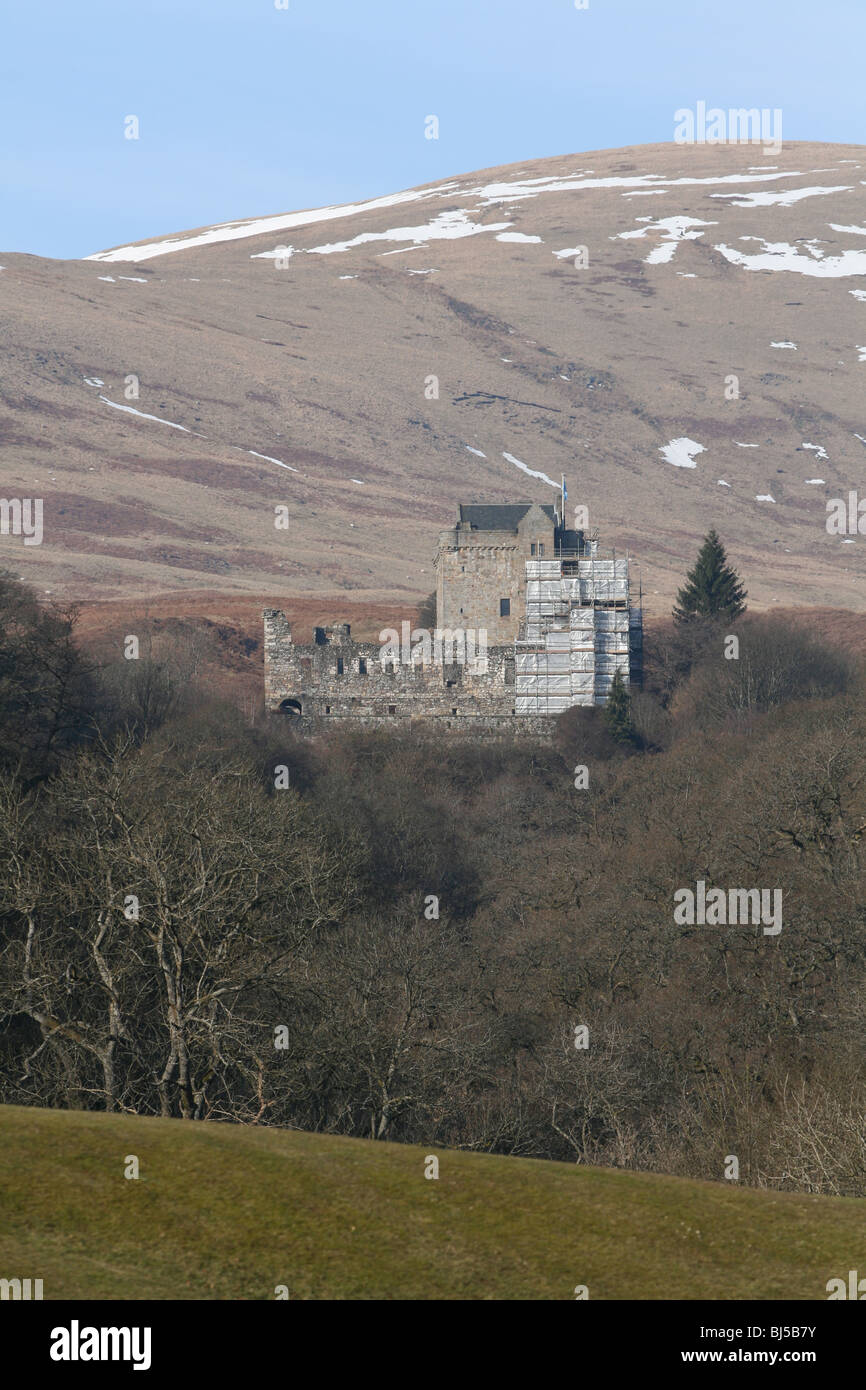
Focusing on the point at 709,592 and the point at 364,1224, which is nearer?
the point at 364,1224

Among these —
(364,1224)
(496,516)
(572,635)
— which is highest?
(496,516)

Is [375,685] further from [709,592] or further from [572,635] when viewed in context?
[709,592]

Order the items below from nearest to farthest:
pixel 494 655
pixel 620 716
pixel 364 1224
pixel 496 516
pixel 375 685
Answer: pixel 364 1224, pixel 620 716, pixel 375 685, pixel 494 655, pixel 496 516

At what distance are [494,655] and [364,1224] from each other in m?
83.2

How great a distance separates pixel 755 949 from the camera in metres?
53.2

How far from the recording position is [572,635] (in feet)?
339

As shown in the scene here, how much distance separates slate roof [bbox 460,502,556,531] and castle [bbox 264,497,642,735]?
158cm

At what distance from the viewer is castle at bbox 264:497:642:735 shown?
4006 inches

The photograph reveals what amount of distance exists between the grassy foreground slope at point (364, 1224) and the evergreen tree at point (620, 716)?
74.0 metres

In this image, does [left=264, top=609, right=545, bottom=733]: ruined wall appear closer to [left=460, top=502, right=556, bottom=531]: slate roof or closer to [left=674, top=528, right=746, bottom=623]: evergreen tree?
[left=460, top=502, right=556, bottom=531]: slate roof

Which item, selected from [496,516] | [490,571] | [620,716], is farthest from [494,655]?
[496,516]
